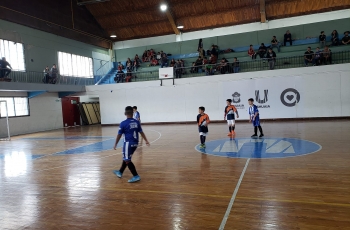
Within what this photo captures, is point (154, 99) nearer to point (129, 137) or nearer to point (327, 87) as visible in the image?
point (327, 87)

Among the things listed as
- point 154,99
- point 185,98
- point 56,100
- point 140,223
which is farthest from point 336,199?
point 56,100

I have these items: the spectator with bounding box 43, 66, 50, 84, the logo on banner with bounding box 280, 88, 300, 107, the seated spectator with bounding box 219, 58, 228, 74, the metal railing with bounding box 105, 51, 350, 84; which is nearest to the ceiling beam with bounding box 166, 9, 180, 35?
the metal railing with bounding box 105, 51, 350, 84

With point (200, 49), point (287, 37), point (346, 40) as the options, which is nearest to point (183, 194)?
point (200, 49)

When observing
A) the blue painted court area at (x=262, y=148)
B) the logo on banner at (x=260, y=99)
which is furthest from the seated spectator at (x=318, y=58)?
the blue painted court area at (x=262, y=148)

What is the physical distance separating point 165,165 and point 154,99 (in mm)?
14636

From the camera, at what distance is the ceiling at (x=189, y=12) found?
21261 millimetres

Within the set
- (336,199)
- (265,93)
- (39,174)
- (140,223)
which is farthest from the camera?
(265,93)

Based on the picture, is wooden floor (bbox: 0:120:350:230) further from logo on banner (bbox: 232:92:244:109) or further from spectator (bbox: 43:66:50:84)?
spectator (bbox: 43:66:50:84)

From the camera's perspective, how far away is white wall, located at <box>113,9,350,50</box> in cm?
2120

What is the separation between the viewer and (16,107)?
18984 mm

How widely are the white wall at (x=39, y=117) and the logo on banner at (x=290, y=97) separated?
18094 mm

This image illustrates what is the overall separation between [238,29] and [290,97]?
→ 8.76m

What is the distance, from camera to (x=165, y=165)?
7.39m

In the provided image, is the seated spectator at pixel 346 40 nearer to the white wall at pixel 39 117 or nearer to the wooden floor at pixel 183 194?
the wooden floor at pixel 183 194
